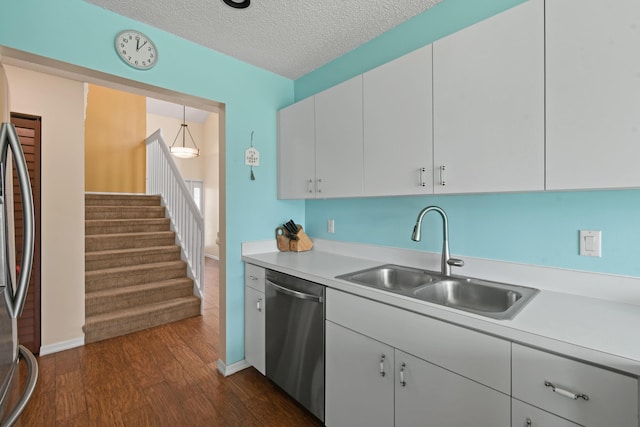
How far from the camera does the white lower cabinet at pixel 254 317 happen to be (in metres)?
2.18

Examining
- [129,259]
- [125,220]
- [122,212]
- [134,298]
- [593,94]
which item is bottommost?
[134,298]

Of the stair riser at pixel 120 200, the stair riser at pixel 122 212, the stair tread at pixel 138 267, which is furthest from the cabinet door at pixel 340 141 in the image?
the stair riser at pixel 120 200

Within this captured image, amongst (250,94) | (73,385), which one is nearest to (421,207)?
(250,94)

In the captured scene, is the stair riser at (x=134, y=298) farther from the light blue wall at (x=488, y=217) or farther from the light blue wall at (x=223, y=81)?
the light blue wall at (x=488, y=217)

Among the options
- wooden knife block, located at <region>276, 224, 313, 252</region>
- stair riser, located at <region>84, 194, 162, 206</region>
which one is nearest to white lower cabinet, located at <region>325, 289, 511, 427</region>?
wooden knife block, located at <region>276, 224, 313, 252</region>

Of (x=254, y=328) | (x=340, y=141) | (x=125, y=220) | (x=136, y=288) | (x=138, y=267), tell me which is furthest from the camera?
(x=125, y=220)

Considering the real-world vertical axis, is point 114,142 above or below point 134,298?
above

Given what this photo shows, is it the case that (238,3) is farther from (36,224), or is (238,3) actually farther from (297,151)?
(36,224)

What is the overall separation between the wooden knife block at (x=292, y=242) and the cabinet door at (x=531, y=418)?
1790 mm

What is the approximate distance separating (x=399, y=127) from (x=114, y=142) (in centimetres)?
575

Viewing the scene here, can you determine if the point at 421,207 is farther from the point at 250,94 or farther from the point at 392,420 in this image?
the point at 250,94

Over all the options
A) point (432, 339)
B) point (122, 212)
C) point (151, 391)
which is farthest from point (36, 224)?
point (432, 339)

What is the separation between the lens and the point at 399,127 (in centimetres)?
168

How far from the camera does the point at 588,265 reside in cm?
133
